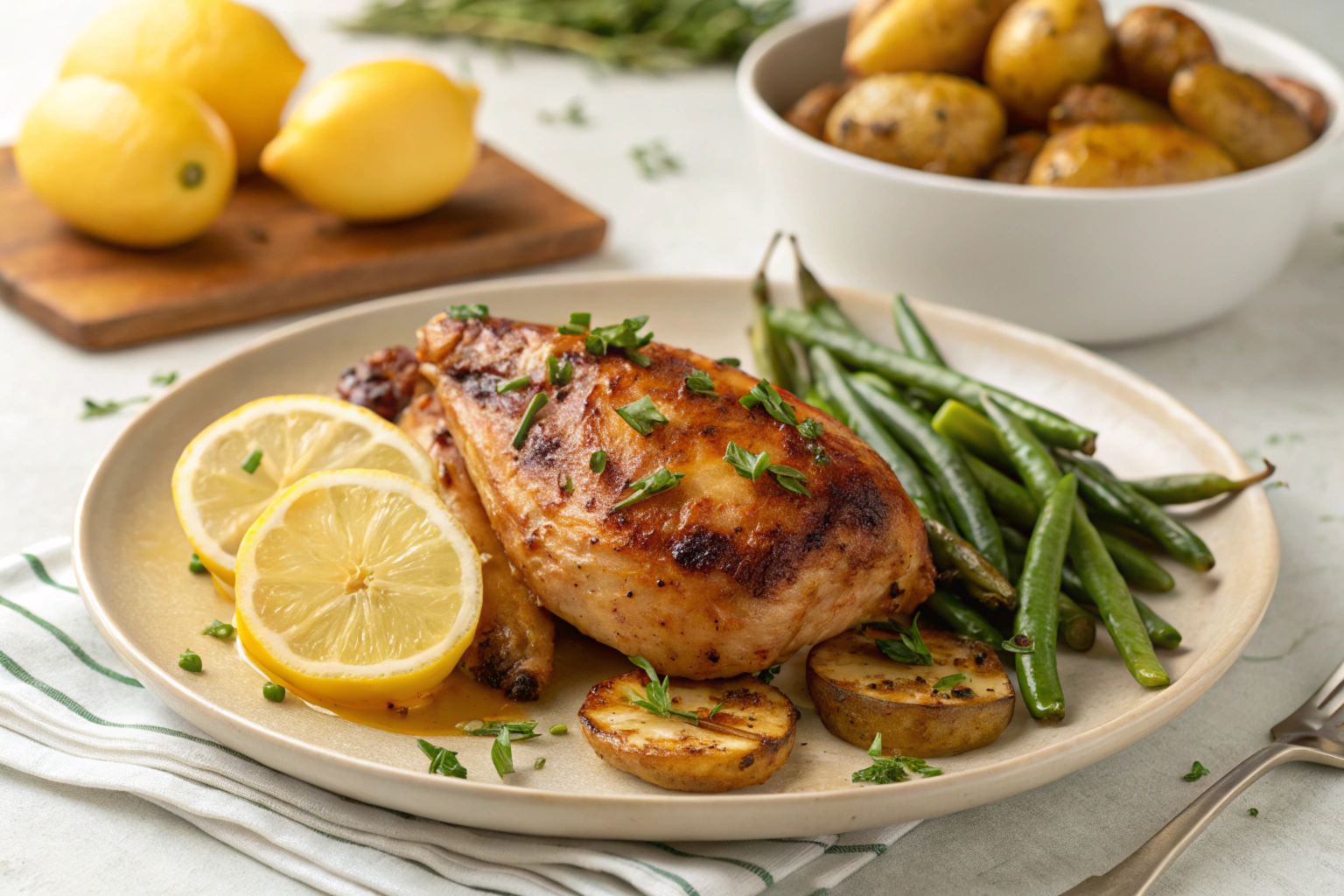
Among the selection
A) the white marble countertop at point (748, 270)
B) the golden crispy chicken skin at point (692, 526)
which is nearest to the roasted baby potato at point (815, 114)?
the white marble countertop at point (748, 270)

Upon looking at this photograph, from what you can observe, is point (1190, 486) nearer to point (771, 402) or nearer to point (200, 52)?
point (771, 402)

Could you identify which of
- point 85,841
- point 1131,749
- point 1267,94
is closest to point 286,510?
point 85,841

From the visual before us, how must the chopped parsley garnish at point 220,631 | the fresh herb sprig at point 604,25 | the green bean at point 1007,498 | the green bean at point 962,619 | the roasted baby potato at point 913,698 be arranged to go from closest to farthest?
the roasted baby potato at point 913,698
the chopped parsley garnish at point 220,631
the green bean at point 962,619
the green bean at point 1007,498
the fresh herb sprig at point 604,25

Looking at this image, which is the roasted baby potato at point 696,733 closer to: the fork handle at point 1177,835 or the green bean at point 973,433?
the fork handle at point 1177,835

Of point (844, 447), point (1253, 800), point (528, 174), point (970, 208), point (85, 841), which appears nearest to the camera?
point (85, 841)

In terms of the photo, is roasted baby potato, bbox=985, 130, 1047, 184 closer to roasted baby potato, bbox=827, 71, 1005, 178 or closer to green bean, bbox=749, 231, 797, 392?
roasted baby potato, bbox=827, 71, 1005, 178

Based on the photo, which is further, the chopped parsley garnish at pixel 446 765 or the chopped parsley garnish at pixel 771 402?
the chopped parsley garnish at pixel 771 402

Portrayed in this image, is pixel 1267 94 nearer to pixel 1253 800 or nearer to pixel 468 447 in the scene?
pixel 1253 800
